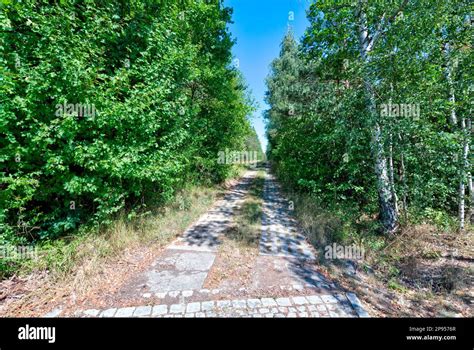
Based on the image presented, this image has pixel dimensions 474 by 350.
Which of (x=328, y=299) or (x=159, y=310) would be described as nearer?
(x=159, y=310)

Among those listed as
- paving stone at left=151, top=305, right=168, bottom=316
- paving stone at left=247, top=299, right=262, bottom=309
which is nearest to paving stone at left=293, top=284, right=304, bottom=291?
paving stone at left=247, top=299, right=262, bottom=309

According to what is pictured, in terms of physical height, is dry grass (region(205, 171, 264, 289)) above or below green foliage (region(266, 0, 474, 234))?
below

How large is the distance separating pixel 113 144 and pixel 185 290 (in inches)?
118

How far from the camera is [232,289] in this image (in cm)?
288

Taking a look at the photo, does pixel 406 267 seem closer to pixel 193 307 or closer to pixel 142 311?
pixel 193 307

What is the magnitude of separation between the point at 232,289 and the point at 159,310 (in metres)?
1.06

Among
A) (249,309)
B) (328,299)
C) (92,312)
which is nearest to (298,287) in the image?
(328,299)

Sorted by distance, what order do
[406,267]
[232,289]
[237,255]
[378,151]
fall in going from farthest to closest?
[378,151]
[237,255]
[406,267]
[232,289]

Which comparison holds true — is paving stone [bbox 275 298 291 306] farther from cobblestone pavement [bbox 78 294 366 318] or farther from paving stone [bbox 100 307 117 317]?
paving stone [bbox 100 307 117 317]

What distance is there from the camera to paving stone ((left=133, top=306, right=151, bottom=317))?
2.37 meters
